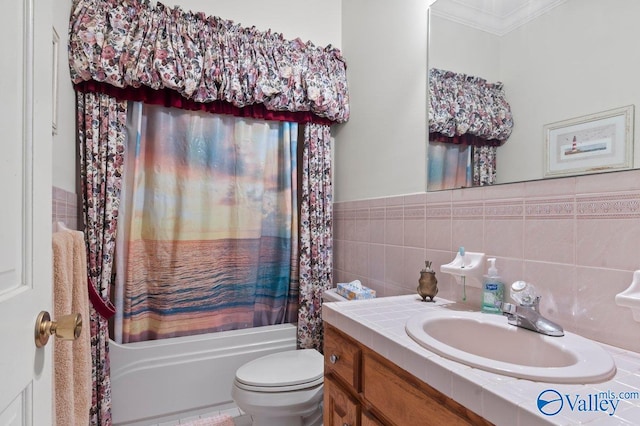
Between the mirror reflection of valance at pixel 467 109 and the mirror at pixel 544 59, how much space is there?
3cm

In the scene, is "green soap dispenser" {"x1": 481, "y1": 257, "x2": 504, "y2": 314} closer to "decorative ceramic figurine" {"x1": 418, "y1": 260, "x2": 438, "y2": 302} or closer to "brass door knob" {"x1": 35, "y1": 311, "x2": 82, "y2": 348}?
"decorative ceramic figurine" {"x1": 418, "y1": 260, "x2": 438, "y2": 302}

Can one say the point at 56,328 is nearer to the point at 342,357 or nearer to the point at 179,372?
the point at 342,357

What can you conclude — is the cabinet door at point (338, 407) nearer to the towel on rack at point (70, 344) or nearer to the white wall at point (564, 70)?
the towel on rack at point (70, 344)

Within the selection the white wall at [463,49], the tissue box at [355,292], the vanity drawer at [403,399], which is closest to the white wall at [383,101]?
the white wall at [463,49]

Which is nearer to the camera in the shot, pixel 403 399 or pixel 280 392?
pixel 403 399

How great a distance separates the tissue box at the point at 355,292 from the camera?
1.65 meters

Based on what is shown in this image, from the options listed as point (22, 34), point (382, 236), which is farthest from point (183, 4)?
point (382, 236)

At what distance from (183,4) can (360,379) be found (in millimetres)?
2095

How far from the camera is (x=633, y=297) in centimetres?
73

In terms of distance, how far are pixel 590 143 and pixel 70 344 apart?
1.48m

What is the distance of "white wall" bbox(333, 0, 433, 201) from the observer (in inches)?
62.1

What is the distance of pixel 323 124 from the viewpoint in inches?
85.7

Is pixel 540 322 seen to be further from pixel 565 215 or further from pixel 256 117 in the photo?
pixel 256 117

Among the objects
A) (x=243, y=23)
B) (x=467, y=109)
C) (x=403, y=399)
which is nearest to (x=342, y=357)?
(x=403, y=399)
